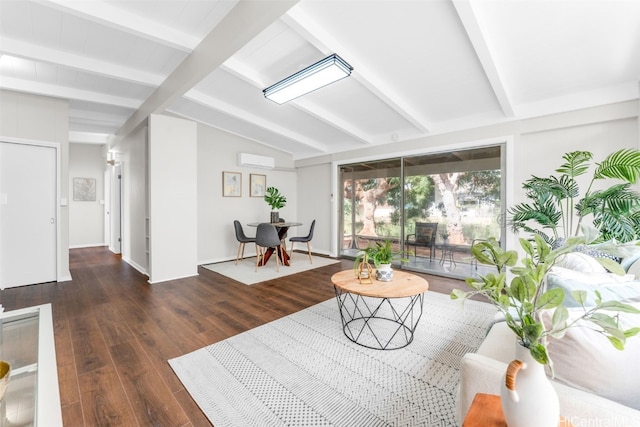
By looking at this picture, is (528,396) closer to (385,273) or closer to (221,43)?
(385,273)

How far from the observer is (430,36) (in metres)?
2.57

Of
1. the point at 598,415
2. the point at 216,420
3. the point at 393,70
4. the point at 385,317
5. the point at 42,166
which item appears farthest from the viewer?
the point at 42,166

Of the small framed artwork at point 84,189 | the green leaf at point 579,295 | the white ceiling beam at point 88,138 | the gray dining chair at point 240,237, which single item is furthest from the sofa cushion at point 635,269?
the small framed artwork at point 84,189

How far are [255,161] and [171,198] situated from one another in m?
2.13

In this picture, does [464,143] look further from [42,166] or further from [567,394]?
[42,166]

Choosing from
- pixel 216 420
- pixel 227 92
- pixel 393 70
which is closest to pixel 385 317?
pixel 216 420

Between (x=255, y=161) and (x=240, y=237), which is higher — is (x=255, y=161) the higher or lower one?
the higher one

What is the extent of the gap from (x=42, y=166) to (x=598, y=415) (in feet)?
19.9

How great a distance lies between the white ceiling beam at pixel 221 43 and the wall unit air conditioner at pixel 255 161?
1.99 metres

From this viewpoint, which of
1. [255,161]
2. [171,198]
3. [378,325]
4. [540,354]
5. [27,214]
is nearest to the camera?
[540,354]

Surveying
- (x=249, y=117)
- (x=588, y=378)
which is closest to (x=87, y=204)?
(x=249, y=117)

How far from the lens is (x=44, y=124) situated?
3963mm

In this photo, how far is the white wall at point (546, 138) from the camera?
3.06 metres

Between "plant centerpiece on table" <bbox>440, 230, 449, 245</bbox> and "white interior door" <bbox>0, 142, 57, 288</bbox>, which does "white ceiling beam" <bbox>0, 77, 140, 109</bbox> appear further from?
"plant centerpiece on table" <bbox>440, 230, 449, 245</bbox>
